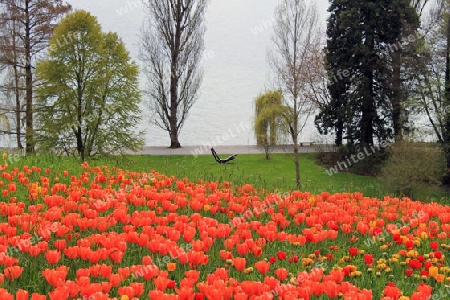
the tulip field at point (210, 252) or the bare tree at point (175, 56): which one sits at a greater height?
the bare tree at point (175, 56)

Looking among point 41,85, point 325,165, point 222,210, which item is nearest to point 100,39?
point 41,85

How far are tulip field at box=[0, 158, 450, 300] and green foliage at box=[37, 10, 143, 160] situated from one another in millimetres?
16995

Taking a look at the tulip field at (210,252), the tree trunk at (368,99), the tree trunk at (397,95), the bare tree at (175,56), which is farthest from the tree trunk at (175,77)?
the tulip field at (210,252)

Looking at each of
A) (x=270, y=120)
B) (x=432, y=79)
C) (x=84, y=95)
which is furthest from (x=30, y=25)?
(x=432, y=79)

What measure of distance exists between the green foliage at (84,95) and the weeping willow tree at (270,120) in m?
12.6

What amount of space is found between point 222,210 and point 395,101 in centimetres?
2418

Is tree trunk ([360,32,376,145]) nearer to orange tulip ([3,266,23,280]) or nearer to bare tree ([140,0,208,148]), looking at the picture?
bare tree ([140,0,208,148])

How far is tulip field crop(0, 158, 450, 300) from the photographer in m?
2.47

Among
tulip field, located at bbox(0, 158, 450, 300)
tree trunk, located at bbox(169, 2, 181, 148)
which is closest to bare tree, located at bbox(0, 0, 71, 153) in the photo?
tree trunk, located at bbox(169, 2, 181, 148)

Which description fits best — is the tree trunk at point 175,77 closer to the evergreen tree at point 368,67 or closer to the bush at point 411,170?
the evergreen tree at point 368,67

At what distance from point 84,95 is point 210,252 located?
19949 mm

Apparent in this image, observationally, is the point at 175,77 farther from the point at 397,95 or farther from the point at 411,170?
the point at 411,170

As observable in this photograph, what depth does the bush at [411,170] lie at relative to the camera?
1989cm

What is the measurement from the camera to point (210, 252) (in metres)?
3.56
